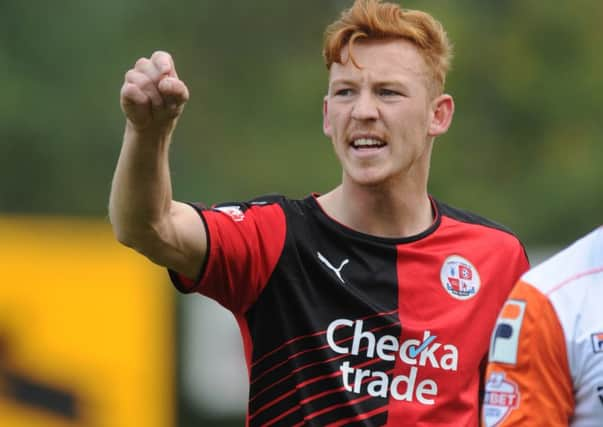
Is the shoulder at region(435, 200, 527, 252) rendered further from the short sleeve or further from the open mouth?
the short sleeve

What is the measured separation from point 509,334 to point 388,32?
6.23ft

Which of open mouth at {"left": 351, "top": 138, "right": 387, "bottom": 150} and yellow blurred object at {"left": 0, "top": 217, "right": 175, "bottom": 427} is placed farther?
yellow blurred object at {"left": 0, "top": 217, "right": 175, "bottom": 427}

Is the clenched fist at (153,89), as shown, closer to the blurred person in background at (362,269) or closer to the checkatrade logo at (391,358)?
the blurred person in background at (362,269)

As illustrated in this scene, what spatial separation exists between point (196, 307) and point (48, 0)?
36.0ft

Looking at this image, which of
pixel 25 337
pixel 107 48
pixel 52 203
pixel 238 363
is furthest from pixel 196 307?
pixel 107 48

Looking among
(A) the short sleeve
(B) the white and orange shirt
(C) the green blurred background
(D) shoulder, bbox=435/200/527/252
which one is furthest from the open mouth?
(C) the green blurred background

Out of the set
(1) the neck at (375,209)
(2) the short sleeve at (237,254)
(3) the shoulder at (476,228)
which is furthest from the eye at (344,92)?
(3) the shoulder at (476,228)

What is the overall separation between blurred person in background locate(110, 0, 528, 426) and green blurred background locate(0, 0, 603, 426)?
1273 cm

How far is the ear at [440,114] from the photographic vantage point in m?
6.08

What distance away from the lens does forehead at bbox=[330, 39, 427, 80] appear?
5.84 meters

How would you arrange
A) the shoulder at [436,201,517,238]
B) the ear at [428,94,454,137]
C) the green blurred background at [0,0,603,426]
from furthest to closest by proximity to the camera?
the green blurred background at [0,0,603,426], the shoulder at [436,201,517,238], the ear at [428,94,454,137]

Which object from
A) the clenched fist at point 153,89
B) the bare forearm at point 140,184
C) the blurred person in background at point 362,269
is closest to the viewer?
the clenched fist at point 153,89

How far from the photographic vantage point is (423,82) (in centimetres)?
597

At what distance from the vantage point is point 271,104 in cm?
2134
